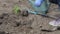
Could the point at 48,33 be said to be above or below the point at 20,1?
below

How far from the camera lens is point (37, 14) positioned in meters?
4.44

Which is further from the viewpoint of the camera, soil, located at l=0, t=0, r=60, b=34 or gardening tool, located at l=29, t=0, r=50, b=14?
gardening tool, located at l=29, t=0, r=50, b=14

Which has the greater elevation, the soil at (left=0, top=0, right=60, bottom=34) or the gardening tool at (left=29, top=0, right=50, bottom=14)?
the gardening tool at (left=29, top=0, right=50, bottom=14)

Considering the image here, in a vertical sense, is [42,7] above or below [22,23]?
above

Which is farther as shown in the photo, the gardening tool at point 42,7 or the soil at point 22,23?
→ the gardening tool at point 42,7

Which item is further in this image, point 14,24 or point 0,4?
point 0,4

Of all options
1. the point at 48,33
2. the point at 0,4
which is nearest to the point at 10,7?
the point at 0,4

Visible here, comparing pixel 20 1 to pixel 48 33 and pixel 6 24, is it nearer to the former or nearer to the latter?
pixel 6 24

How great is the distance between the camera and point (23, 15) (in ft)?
14.5

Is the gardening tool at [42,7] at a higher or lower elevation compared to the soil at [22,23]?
higher

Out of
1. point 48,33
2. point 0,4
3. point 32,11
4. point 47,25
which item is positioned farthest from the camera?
point 0,4

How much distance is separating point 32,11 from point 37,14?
200 mm

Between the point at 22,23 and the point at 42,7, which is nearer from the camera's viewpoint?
the point at 22,23

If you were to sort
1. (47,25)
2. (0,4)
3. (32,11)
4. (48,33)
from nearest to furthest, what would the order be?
(48,33), (47,25), (32,11), (0,4)
